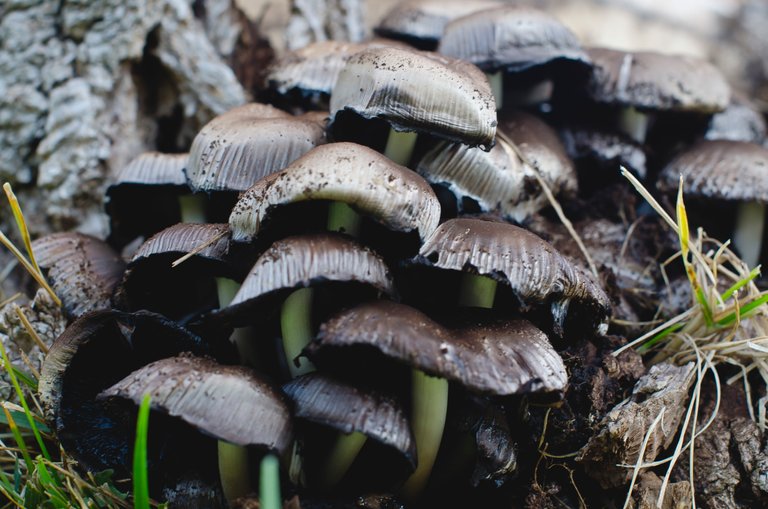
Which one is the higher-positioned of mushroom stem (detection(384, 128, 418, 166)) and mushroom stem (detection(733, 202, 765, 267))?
mushroom stem (detection(384, 128, 418, 166))

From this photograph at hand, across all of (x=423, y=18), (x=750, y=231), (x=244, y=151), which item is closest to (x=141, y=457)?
(x=244, y=151)

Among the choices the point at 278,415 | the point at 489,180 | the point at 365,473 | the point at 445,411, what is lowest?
the point at 365,473

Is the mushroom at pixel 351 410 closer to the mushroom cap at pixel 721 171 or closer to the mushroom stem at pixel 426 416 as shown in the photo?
the mushroom stem at pixel 426 416

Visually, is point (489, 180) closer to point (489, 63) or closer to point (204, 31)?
point (489, 63)

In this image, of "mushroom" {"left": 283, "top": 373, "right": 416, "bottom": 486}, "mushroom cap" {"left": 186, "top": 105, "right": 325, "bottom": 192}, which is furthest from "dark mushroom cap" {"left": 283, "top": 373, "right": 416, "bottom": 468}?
"mushroom cap" {"left": 186, "top": 105, "right": 325, "bottom": 192}

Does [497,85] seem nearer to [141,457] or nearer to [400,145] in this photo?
[400,145]

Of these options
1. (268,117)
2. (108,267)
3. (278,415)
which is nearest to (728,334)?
(278,415)

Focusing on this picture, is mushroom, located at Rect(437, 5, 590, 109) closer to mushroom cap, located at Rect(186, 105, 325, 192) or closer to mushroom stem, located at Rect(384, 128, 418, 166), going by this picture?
mushroom stem, located at Rect(384, 128, 418, 166)

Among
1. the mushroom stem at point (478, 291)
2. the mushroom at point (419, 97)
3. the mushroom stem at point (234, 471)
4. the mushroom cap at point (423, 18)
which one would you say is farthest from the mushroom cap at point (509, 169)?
the mushroom stem at point (234, 471)
